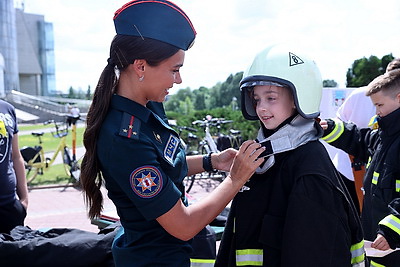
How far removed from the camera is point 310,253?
1453 millimetres

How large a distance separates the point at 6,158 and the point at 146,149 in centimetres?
161

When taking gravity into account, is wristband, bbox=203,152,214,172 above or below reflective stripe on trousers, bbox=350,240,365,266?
above

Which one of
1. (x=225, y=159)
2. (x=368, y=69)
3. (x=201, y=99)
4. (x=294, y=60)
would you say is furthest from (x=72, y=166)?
(x=201, y=99)

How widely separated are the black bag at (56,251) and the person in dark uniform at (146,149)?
24.2 inches

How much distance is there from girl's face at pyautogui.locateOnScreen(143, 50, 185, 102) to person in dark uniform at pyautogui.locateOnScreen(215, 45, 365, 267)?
305 millimetres

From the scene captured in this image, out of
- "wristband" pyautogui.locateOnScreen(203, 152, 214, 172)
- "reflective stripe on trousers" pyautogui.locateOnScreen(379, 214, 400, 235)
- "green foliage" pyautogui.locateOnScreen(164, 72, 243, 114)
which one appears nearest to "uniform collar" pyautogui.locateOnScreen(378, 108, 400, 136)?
"reflective stripe on trousers" pyautogui.locateOnScreen(379, 214, 400, 235)

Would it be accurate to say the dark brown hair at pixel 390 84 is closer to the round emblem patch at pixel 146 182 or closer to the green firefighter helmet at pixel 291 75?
the green firefighter helmet at pixel 291 75

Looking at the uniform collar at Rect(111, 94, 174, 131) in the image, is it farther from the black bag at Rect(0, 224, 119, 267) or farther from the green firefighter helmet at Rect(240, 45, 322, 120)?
the black bag at Rect(0, 224, 119, 267)

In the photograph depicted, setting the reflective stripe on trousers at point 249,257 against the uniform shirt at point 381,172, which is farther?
the uniform shirt at point 381,172

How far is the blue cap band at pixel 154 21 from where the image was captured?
1.54 meters

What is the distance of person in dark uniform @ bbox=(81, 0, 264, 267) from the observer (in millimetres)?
1505

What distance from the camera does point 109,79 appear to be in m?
1.64

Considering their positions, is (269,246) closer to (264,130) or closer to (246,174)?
(246,174)

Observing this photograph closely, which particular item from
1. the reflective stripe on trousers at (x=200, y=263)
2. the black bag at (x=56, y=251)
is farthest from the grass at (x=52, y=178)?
the reflective stripe on trousers at (x=200, y=263)
